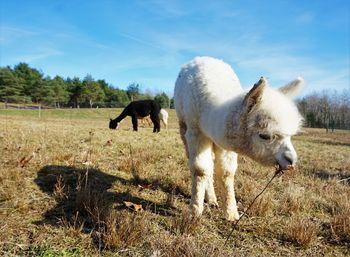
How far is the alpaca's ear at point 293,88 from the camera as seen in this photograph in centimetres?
385

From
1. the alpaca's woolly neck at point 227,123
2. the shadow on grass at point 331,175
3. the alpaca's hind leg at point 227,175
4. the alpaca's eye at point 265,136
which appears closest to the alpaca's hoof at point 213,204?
the alpaca's hind leg at point 227,175

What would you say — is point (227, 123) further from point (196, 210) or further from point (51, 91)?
point (51, 91)

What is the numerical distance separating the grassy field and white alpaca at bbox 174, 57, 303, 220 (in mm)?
573

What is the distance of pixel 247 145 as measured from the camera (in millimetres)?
3520

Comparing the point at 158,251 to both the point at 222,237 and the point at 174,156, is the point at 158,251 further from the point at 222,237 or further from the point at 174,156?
the point at 174,156

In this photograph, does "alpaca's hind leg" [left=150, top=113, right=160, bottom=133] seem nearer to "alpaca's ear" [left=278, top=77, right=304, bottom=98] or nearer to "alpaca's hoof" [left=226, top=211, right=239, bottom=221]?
"alpaca's hoof" [left=226, top=211, right=239, bottom=221]

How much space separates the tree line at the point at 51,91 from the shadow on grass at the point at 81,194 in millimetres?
63779

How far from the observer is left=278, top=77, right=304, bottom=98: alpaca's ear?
385 cm

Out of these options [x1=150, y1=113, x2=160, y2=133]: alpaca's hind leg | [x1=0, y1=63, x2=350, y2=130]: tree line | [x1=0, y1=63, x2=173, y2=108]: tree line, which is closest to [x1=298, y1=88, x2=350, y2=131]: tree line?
[x1=0, y1=63, x2=350, y2=130]: tree line

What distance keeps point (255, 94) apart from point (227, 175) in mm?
1696

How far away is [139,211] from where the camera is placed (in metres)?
4.52

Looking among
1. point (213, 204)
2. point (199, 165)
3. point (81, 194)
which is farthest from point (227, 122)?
point (81, 194)

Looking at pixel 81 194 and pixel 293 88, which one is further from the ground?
pixel 293 88

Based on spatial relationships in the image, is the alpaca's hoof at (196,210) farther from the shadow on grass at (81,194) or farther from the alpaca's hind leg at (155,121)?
the alpaca's hind leg at (155,121)
